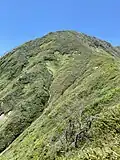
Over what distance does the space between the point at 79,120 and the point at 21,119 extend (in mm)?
31115

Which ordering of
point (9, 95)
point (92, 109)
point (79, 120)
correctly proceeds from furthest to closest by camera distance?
1. point (9, 95)
2. point (92, 109)
3. point (79, 120)

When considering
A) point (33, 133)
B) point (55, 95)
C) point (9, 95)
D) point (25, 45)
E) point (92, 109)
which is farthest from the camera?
point (25, 45)

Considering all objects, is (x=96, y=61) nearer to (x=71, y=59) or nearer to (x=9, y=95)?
(x=71, y=59)

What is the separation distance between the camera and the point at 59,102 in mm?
54719

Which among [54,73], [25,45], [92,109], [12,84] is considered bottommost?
[92,109]

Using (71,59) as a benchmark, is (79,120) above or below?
below

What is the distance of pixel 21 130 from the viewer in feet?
195

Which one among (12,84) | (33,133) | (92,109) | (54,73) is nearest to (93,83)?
(33,133)

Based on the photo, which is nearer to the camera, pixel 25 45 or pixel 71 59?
pixel 71 59

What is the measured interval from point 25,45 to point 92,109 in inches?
3070

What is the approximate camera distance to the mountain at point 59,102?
27434 mm

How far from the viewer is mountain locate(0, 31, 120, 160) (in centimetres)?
2743

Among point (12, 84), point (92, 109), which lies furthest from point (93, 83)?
point (12, 84)

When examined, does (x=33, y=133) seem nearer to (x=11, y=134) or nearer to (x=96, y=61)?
(x=11, y=134)
